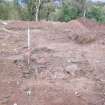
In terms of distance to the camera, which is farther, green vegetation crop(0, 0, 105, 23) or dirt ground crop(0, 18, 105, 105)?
green vegetation crop(0, 0, 105, 23)

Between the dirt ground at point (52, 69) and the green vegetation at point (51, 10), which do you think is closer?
the dirt ground at point (52, 69)

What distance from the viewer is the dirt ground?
5.22m

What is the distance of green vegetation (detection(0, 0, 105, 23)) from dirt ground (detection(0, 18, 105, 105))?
5421 mm

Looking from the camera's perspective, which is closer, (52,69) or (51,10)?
(52,69)

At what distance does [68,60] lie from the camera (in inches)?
286

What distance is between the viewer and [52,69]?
6.58m

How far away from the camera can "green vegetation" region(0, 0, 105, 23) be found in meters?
15.8

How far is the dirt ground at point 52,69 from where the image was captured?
522cm

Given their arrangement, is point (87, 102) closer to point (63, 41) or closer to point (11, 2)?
point (63, 41)

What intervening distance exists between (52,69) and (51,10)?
33.9 ft

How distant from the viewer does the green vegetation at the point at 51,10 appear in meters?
15.8

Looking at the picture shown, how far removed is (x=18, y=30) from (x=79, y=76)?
5.13 meters

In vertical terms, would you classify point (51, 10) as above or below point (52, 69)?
below

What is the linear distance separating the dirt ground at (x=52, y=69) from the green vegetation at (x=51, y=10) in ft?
17.8
